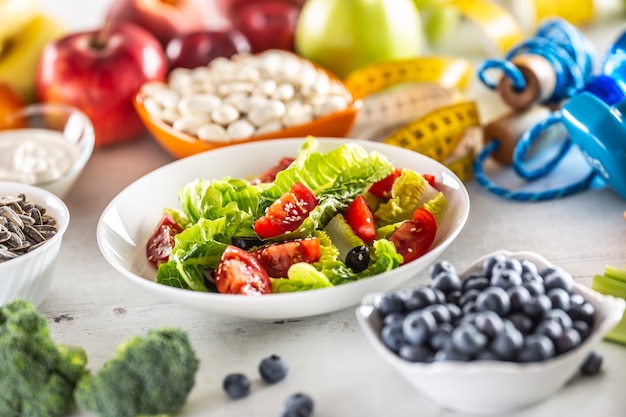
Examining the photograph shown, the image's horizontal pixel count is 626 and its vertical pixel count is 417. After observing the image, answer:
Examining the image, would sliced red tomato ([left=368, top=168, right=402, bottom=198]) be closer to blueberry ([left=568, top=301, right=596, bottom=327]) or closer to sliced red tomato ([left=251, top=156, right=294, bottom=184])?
sliced red tomato ([left=251, top=156, right=294, bottom=184])

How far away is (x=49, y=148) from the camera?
1.86 m

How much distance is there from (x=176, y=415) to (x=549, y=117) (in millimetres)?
1055

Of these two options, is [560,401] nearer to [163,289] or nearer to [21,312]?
[163,289]

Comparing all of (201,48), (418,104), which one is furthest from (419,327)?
(201,48)

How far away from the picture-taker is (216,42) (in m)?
2.26

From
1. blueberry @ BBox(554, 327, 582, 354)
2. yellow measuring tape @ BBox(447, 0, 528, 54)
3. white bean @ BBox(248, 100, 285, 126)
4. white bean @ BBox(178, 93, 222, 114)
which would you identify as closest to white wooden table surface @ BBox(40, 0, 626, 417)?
blueberry @ BBox(554, 327, 582, 354)

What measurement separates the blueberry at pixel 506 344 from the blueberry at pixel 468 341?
0.01 m

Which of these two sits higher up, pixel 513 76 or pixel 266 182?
pixel 513 76

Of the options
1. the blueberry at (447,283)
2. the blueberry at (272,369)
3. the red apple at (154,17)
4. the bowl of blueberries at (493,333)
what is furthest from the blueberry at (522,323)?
the red apple at (154,17)

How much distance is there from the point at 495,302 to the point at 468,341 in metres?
0.09

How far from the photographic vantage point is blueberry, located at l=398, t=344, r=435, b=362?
41.3 inches

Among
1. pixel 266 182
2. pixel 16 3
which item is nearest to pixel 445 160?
pixel 266 182

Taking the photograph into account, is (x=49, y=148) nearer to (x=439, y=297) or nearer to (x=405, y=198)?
(x=405, y=198)

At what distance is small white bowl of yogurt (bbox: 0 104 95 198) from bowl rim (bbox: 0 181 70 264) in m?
0.15
